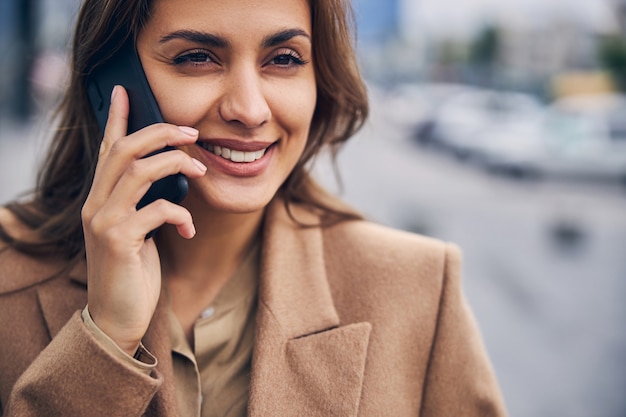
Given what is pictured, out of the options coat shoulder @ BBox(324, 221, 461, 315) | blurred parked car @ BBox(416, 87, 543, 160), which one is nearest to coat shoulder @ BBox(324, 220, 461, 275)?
coat shoulder @ BBox(324, 221, 461, 315)

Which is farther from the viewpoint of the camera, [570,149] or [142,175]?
[570,149]

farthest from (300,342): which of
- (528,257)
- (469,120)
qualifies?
(469,120)

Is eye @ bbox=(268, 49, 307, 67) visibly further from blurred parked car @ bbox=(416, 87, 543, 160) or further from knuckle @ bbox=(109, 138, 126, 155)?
blurred parked car @ bbox=(416, 87, 543, 160)

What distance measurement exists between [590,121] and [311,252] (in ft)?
50.1

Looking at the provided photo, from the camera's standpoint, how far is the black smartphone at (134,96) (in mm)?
1711

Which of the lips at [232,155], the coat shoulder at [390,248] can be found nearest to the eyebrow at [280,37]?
the lips at [232,155]

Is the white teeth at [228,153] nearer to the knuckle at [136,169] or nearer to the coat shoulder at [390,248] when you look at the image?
the knuckle at [136,169]

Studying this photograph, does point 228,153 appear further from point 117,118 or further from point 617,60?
point 617,60

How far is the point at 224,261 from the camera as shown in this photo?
81.6 inches

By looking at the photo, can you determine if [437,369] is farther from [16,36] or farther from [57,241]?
[16,36]

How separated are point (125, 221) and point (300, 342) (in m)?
0.57

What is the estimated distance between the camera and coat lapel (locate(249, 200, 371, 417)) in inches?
71.0

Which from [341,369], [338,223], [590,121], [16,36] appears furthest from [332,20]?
[16,36]

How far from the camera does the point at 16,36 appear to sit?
17.1 metres
